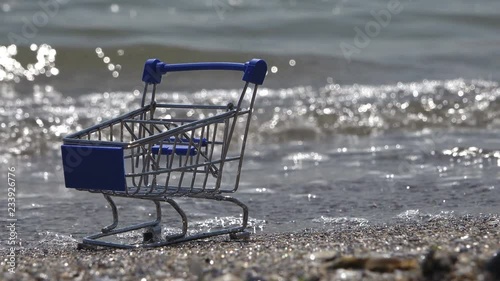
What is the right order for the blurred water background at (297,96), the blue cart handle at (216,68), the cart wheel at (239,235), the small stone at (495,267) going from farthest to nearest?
1. the blurred water background at (297,96)
2. the cart wheel at (239,235)
3. the blue cart handle at (216,68)
4. the small stone at (495,267)

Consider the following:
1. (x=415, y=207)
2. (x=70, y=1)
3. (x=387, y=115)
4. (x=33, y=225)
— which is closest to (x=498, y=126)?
(x=387, y=115)

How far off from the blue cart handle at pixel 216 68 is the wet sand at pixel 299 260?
93cm

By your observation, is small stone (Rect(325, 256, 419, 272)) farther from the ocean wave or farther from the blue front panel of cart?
the ocean wave

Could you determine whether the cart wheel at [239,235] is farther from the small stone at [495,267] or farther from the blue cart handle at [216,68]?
the small stone at [495,267]

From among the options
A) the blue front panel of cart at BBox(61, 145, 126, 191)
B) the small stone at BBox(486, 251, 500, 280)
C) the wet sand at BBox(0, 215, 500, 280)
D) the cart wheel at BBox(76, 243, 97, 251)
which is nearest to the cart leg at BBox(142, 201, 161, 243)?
the wet sand at BBox(0, 215, 500, 280)

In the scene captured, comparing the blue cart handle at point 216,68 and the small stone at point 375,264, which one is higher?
the blue cart handle at point 216,68

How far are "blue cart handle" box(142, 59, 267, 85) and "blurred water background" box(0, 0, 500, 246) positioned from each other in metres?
1.26

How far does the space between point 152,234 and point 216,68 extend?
104 cm

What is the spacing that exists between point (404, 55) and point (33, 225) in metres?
9.63

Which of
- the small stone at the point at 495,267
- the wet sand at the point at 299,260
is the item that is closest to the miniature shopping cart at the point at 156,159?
the wet sand at the point at 299,260

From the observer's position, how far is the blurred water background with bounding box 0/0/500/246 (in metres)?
7.32

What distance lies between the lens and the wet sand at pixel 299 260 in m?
4.14

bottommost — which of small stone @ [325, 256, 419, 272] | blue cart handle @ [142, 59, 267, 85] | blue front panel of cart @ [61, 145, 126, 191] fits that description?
small stone @ [325, 256, 419, 272]

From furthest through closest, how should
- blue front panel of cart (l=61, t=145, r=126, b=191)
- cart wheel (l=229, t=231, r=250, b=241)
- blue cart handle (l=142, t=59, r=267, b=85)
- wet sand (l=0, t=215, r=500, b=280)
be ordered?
cart wheel (l=229, t=231, r=250, b=241) < blue cart handle (l=142, t=59, r=267, b=85) < blue front panel of cart (l=61, t=145, r=126, b=191) < wet sand (l=0, t=215, r=500, b=280)
